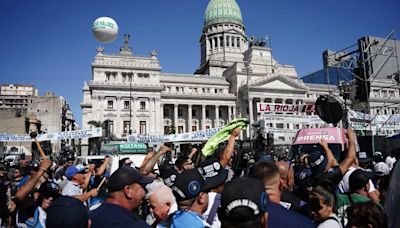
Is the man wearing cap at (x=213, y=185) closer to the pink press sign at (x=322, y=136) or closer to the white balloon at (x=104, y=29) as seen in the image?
the pink press sign at (x=322, y=136)

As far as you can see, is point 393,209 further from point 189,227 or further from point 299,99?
point 299,99

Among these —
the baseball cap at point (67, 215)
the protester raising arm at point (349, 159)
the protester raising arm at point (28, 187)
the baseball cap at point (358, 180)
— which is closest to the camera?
the baseball cap at point (67, 215)

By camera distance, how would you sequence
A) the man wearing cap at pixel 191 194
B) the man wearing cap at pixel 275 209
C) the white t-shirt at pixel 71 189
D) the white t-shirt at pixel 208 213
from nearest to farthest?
the man wearing cap at pixel 275 209, the man wearing cap at pixel 191 194, the white t-shirt at pixel 208 213, the white t-shirt at pixel 71 189

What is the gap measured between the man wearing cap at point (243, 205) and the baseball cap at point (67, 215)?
3.38 feet

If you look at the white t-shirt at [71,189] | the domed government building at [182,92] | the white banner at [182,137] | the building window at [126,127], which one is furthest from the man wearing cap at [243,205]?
the building window at [126,127]

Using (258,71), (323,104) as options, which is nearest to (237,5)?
(258,71)

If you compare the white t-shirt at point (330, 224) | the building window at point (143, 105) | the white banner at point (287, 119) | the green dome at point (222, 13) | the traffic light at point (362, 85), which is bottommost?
the white t-shirt at point (330, 224)

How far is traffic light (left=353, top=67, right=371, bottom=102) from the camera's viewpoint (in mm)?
16858

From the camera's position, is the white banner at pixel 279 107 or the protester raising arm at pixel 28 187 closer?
the protester raising arm at pixel 28 187

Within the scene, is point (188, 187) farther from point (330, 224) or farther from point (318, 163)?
point (318, 163)

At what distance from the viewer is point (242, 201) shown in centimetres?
189

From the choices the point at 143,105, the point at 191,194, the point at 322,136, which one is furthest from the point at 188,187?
the point at 143,105

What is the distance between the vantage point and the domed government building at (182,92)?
52062 millimetres

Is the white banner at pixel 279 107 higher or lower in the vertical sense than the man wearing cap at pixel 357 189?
higher
